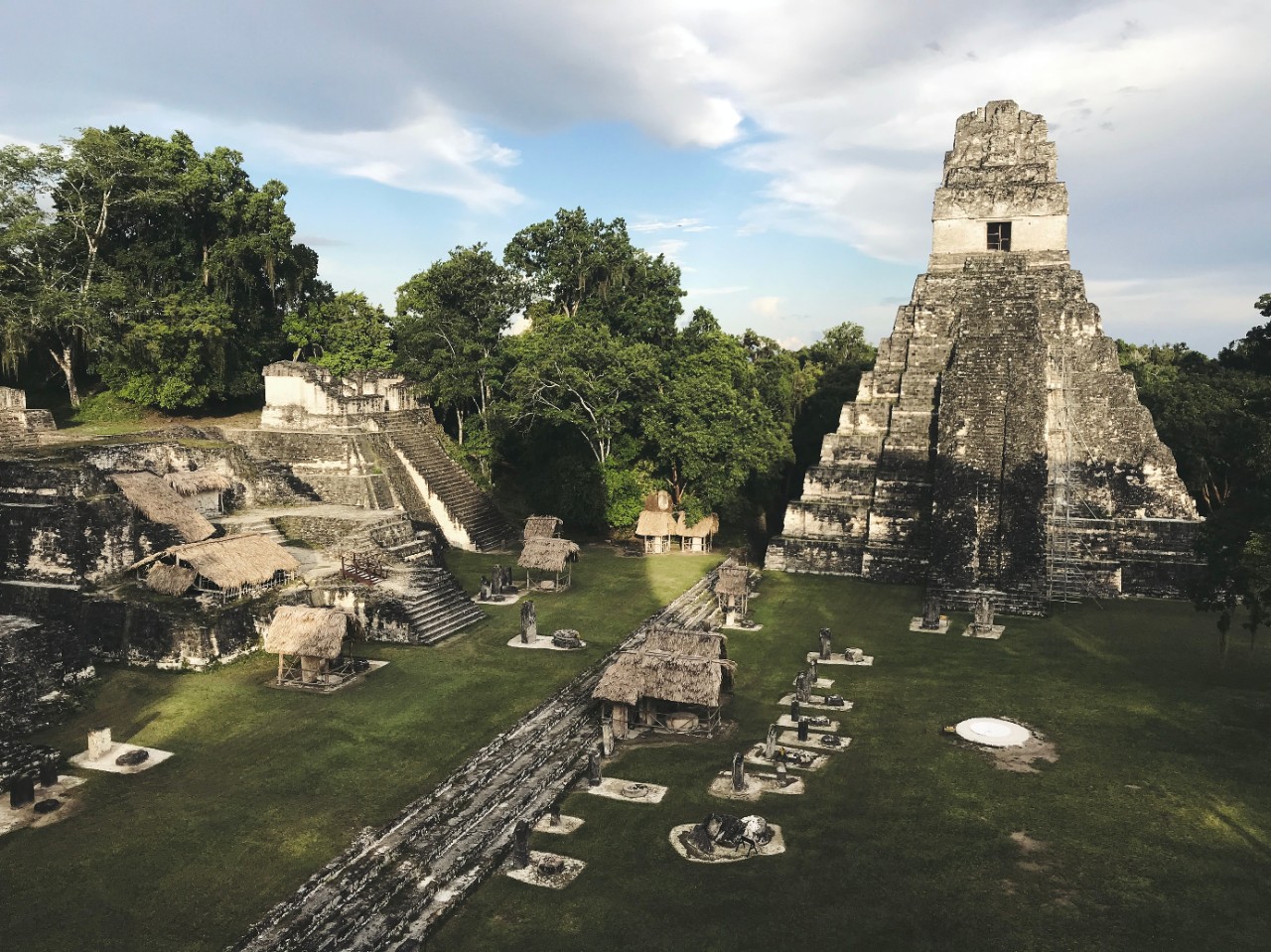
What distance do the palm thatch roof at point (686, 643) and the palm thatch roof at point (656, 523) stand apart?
13315 millimetres

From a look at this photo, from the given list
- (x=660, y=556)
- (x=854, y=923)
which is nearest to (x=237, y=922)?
(x=854, y=923)

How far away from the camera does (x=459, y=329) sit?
3409 cm

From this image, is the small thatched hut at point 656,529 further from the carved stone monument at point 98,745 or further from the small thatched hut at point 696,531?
the carved stone monument at point 98,745

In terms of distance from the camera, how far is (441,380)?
3372 cm

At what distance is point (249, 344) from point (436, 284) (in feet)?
24.8

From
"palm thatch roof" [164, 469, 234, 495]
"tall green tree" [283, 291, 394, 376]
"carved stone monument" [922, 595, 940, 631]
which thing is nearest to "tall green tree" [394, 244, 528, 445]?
"tall green tree" [283, 291, 394, 376]

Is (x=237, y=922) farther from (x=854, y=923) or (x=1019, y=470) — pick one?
(x=1019, y=470)

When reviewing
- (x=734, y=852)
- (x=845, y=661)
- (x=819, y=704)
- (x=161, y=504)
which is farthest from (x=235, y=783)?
(x=845, y=661)

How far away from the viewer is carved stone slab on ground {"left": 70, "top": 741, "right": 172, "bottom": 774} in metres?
13.7

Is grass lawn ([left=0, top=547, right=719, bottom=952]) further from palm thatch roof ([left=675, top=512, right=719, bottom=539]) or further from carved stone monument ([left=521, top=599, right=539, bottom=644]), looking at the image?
palm thatch roof ([left=675, top=512, right=719, bottom=539])

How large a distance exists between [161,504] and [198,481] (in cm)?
326

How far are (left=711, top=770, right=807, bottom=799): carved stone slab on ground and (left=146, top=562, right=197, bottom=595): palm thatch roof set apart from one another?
12682 millimetres

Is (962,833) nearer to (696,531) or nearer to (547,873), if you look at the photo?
(547,873)

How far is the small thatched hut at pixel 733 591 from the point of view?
22.3 metres
